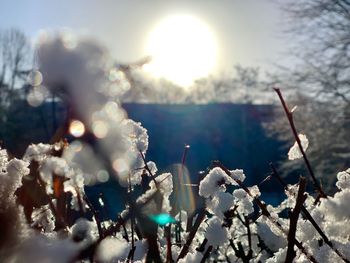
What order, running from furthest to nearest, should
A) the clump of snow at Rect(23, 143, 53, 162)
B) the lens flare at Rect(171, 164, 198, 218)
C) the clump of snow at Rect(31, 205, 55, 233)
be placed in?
1. the lens flare at Rect(171, 164, 198, 218)
2. the clump of snow at Rect(31, 205, 55, 233)
3. the clump of snow at Rect(23, 143, 53, 162)

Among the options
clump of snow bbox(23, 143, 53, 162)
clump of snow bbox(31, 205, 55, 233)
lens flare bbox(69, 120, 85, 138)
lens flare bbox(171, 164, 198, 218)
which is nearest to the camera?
lens flare bbox(69, 120, 85, 138)

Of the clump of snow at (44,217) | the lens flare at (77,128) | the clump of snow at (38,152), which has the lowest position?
the clump of snow at (44,217)

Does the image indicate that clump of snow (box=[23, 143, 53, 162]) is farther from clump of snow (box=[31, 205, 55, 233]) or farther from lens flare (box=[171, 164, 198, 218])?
lens flare (box=[171, 164, 198, 218])

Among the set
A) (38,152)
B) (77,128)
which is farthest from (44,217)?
(77,128)

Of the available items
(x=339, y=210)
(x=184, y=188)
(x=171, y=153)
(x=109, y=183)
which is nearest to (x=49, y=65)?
(x=109, y=183)

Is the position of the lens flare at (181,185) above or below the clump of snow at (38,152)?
below

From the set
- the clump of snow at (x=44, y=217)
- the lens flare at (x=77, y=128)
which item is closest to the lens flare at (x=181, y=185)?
the clump of snow at (x=44, y=217)

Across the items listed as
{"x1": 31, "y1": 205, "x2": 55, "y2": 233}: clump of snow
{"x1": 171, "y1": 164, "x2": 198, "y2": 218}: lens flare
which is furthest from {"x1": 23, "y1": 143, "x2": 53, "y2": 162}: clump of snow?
{"x1": 171, "y1": 164, "x2": 198, "y2": 218}: lens flare

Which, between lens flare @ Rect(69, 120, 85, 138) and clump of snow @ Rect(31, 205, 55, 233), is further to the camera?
clump of snow @ Rect(31, 205, 55, 233)

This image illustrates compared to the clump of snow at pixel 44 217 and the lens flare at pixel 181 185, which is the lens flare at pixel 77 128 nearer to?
the clump of snow at pixel 44 217

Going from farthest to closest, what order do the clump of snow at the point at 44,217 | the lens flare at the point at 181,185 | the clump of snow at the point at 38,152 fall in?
the lens flare at the point at 181,185 → the clump of snow at the point at 44,217 → the clump of snow at the point at 38,152

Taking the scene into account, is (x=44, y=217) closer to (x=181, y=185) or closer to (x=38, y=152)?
(x=38, y=152)
